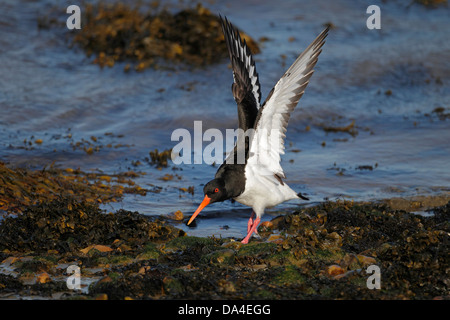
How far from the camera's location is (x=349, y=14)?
1605 centimetres

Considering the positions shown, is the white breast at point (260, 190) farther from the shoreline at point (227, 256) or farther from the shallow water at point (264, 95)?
the shallow water at point (264, 95)

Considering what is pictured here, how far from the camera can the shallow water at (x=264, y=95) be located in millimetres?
8312

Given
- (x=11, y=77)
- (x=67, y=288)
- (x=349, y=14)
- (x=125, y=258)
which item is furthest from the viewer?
(x=349, y=14)

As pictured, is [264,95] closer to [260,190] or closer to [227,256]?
[260,190]

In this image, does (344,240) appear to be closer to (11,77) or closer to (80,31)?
(11,77)

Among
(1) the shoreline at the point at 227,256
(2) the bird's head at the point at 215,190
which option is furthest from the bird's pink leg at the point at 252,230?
(2) the bird's head at the point at 215,190

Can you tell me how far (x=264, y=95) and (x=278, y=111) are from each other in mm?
4894

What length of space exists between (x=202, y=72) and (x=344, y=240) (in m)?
6.85

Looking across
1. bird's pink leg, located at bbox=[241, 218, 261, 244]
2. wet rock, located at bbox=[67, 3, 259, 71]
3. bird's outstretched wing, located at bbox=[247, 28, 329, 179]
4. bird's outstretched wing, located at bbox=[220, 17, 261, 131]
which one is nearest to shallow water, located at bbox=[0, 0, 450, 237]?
wet rock, located at bbox=[67, 3, 259, 71]

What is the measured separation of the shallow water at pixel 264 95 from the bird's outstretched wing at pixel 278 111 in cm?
87

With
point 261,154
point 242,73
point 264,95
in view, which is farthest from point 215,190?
point 264,95

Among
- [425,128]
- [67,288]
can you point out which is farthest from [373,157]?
[67,288]

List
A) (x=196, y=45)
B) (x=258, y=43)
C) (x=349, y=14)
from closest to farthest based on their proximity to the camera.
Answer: (x=196, y=45)
(x=258, y=43)
(x=349, y=14)

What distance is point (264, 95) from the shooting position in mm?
11008
